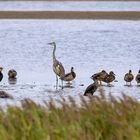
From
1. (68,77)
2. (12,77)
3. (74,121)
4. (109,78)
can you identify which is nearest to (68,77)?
(68,77)

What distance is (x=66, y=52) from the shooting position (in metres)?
27.8

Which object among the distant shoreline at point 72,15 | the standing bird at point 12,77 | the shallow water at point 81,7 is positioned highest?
the shallow water at point 81,7

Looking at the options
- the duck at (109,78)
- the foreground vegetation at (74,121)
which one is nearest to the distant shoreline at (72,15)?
the duck at (109,78)

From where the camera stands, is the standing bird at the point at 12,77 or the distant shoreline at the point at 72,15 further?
the distant shoreline at the point at 72,15

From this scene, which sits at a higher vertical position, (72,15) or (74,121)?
(72,15)

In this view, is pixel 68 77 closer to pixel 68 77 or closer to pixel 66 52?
pixel 68 77

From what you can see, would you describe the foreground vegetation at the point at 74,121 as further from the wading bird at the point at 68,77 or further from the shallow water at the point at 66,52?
the wading bird at the point at 68,77

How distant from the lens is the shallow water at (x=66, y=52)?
19.0 meters

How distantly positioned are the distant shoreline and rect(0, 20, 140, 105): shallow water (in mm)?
1377

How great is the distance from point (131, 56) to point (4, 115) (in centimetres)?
1797

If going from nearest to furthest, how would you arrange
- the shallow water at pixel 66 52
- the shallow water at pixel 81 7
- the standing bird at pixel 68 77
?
the shallow water at pixel 66 52 < the standing bird at pixel 68 77 < the shallow water at pixel 81 7

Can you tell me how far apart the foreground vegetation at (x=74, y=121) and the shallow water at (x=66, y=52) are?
3402mm

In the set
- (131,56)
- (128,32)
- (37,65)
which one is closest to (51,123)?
(37,65)

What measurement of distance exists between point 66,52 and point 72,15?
19266 mm
